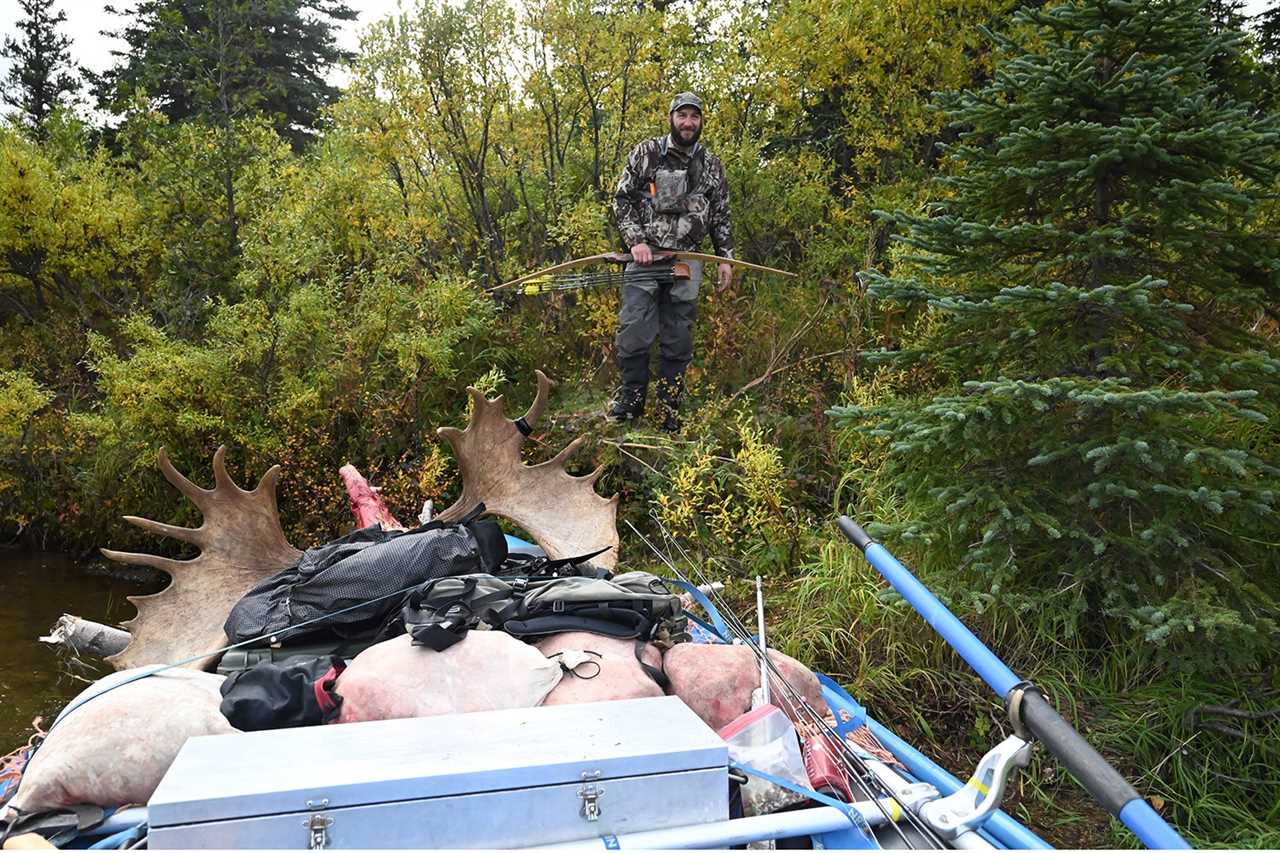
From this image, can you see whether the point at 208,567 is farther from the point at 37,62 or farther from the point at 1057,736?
the point at 37,62

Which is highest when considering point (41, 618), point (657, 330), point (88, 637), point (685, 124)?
point (685, 124)

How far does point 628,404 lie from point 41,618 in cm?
448

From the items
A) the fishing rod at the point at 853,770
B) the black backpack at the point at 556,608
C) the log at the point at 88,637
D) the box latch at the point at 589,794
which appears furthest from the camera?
the log at the point at 88,637

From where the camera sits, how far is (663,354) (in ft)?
22.6

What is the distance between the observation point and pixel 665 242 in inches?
266

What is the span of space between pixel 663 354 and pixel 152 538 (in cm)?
463

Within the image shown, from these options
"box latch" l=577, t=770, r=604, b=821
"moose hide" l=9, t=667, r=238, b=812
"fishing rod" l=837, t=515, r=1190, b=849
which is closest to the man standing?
"fishing rod" l=837, t=515, r=1190, b=849

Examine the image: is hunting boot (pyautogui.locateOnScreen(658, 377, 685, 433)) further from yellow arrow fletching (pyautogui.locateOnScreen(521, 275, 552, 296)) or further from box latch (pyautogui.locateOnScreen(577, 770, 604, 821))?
box latch (pyautogui.locateOnScreen(577, 770, 604, 821))

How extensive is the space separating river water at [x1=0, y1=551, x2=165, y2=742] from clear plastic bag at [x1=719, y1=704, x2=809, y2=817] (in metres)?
4.30

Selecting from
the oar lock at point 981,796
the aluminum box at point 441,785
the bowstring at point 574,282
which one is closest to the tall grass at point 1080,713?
the oar lock at point 981,796

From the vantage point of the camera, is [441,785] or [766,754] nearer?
[441,785]

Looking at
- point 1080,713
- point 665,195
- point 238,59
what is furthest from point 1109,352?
point 238,59

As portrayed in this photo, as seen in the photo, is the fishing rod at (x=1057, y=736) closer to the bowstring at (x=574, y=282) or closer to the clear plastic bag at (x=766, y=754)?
the clear plastic bag at (x=766, y=754)

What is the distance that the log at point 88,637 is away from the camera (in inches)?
153
